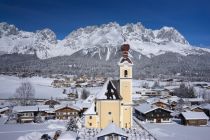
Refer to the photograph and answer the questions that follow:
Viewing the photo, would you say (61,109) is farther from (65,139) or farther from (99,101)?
(65,139)

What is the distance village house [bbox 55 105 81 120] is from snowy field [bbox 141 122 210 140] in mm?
14445

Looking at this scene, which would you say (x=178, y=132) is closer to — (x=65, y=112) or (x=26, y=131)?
(x=26, y=131)

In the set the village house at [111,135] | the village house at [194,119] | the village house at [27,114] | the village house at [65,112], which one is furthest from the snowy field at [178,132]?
the village house at [27,114]

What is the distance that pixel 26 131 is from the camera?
43094mm

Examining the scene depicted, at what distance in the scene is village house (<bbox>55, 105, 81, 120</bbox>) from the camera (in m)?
56.7

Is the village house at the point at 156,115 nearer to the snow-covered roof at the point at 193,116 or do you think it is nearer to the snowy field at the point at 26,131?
the snow-covered roof at the point at 193,116

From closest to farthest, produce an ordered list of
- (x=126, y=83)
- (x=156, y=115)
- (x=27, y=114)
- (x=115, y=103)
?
1. (x=115, y=103)
2. (x=126, y=83)
3. (x=156, y=115)
4. (x=27, y=114)

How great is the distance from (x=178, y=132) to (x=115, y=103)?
9.27 meters

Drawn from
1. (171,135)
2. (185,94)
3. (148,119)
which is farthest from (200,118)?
(185,94)

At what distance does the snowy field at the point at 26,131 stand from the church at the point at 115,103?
5687 millimetres

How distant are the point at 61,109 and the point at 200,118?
2351 cm

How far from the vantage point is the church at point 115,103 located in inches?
1633

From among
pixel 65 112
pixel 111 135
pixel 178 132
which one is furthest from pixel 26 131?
pixel 178 132

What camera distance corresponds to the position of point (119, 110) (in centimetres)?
4172
